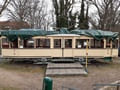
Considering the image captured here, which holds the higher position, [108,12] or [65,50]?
[108,12]

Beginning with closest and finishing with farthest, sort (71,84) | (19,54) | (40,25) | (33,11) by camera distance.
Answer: (71,84)
(19,54)
(33,11)
(40,25)

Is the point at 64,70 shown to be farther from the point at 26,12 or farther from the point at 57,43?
the point at 26,12

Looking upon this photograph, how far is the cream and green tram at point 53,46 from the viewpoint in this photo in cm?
1642

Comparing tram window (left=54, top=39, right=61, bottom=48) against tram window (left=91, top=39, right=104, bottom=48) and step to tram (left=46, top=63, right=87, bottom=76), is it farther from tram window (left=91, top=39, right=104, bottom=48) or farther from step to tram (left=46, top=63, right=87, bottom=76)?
tram window (left=91, top=39, right=104, bottom=48)

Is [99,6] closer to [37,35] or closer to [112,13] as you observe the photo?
[112,13]

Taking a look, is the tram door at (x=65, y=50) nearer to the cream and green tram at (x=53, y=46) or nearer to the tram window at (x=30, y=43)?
the cream and green tram at (x=53, y=46)

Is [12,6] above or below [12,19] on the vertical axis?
above

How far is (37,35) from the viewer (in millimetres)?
16578

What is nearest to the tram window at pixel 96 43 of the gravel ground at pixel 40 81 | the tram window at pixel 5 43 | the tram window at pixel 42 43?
the gravel ground at pixel 40 81

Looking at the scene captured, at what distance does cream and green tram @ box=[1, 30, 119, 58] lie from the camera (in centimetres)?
1642

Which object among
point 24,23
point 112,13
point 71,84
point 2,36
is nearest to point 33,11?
point 24,23

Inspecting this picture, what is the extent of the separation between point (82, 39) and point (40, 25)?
2849 centimetres

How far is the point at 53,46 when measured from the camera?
54.5ft

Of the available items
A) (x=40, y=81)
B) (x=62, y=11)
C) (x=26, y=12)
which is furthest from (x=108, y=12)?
(x=40, y=81)
